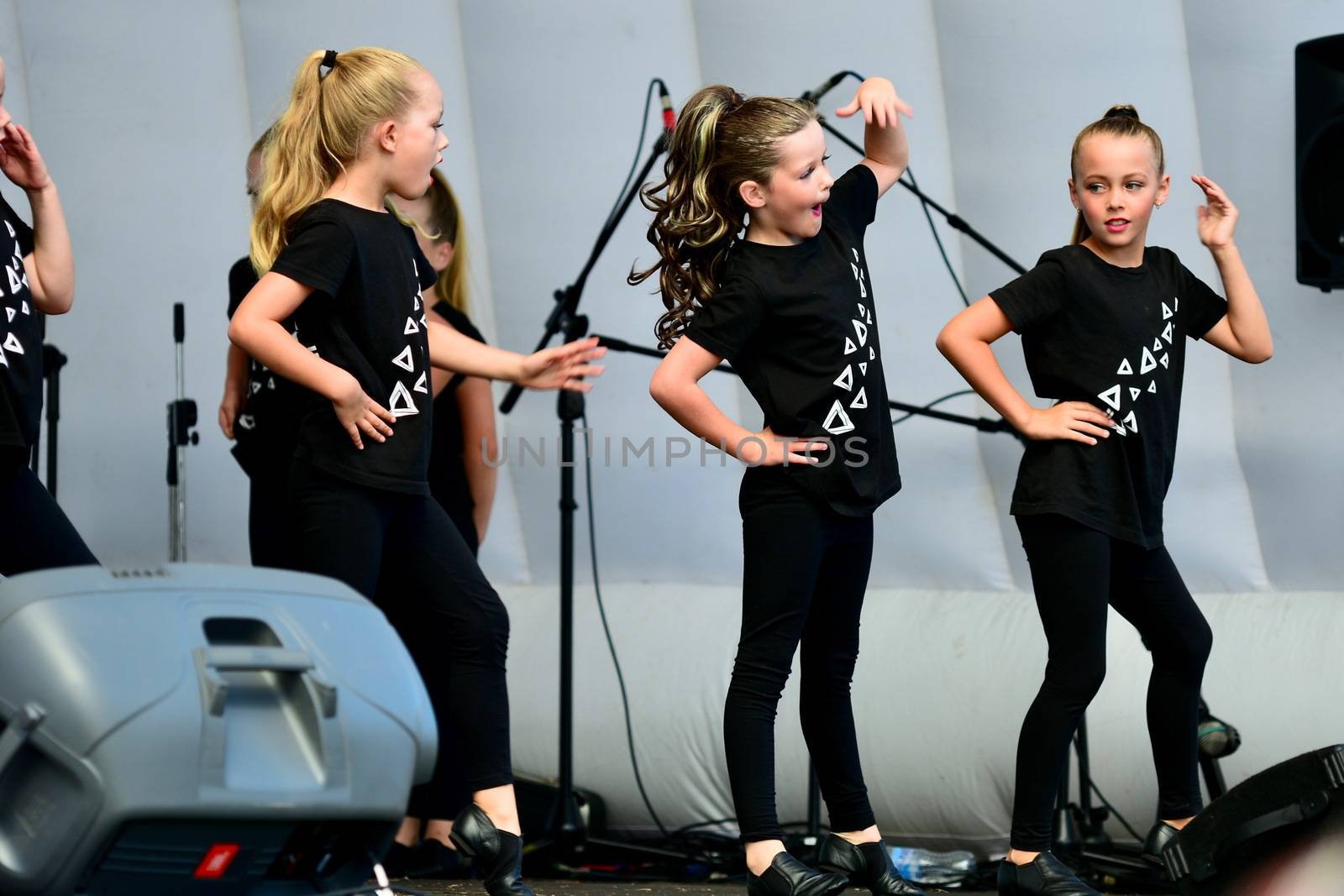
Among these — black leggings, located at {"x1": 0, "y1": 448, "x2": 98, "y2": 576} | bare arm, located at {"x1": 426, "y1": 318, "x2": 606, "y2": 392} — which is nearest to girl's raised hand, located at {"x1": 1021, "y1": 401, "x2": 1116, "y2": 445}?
bare arm, located at {"x1": 426, "y1": 318, "x2": 606, "y2": 392}

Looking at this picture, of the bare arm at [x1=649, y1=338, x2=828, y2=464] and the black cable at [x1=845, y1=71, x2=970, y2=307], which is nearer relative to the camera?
the bare arm at [x1=649, y1=338, x2=828, y2=464]

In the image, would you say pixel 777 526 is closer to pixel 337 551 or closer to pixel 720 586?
pixel 337 551

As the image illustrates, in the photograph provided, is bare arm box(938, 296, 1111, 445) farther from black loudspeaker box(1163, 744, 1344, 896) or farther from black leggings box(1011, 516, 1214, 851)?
black loudspeaker box(1163, 744, 1344, 896)

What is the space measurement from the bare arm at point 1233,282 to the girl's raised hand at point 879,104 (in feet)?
1.70

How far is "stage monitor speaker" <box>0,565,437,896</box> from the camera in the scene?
152 centimetres

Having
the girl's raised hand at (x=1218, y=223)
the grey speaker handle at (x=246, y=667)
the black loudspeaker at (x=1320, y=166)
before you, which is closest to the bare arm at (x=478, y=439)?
the girl's raised hand at (x=1218, y=223)

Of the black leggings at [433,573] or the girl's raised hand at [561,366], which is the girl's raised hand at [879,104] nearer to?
the girl's raised hand at [561,366]

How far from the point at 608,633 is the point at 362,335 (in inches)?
65.6

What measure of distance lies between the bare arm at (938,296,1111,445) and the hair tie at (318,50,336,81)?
1.08 meters

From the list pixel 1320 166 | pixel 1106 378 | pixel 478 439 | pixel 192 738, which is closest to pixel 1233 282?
pixel 1106 378

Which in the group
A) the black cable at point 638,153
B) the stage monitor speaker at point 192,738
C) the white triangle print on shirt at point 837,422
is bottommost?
the stage monitor speaker at point 192,738

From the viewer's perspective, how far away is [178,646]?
160cm

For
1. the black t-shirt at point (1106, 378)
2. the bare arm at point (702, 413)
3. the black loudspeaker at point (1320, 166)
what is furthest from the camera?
the black loudspeaker at point (1320, 166)

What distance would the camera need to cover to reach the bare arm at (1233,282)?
272 cm
